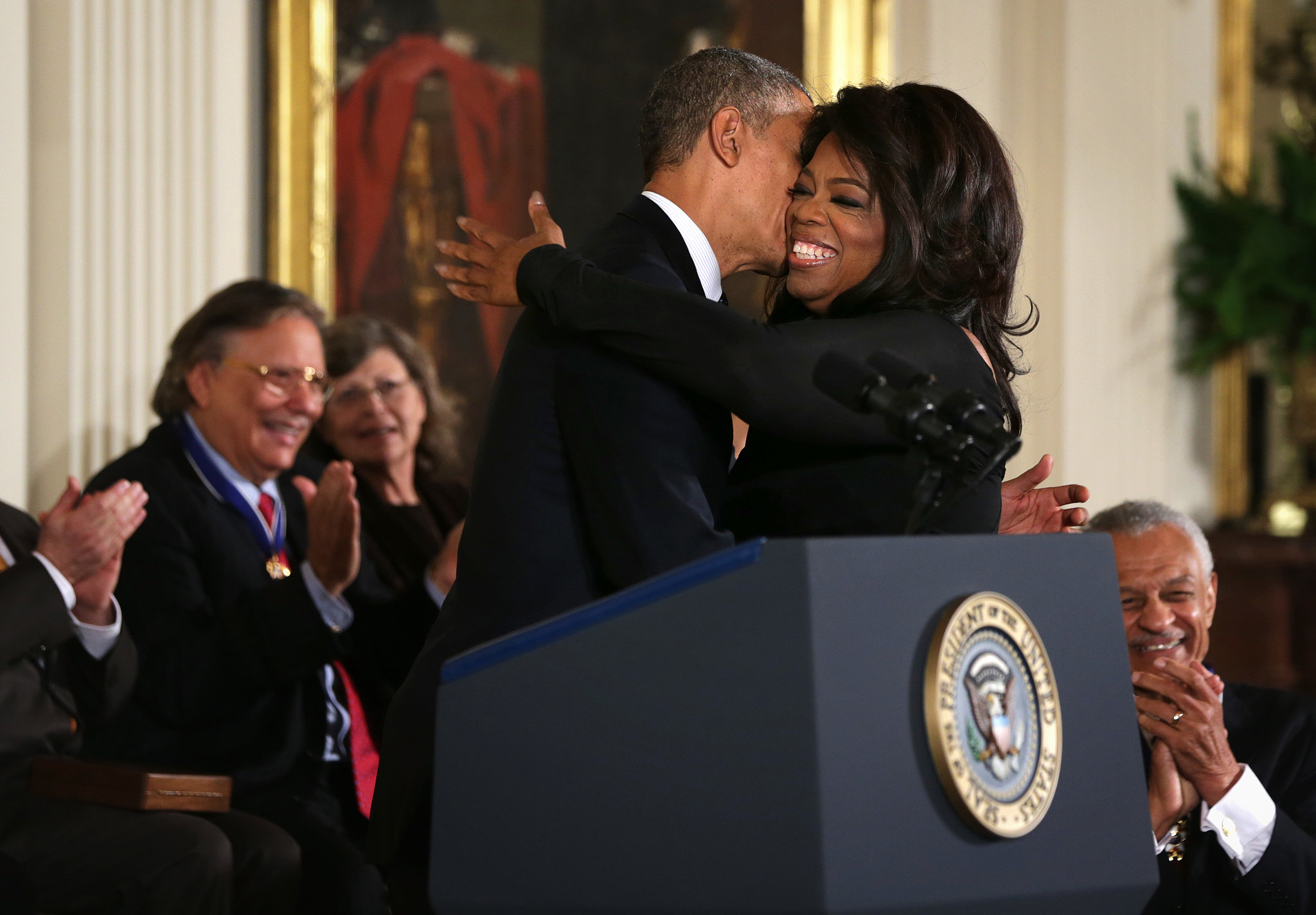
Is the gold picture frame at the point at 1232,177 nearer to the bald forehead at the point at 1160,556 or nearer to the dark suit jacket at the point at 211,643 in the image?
the bald forehead at the point at 1160,556

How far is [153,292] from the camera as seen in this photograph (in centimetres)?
460

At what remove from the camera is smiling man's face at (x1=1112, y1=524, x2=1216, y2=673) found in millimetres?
3289

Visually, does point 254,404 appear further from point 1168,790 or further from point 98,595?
point 1168,790

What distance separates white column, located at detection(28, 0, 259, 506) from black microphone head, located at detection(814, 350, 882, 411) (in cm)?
322

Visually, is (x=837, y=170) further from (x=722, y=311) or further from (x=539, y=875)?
(x=539, y=875)

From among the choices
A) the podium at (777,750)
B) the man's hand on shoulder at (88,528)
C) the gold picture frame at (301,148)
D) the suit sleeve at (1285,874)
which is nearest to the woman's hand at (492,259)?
the podium at (777,750)

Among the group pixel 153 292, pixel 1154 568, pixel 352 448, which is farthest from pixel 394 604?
pixel 1154 568

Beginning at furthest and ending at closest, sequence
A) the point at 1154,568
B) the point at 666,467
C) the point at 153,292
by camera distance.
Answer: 1. the point at 153,292
2. the point at 1154,568
3. the point at 666,467

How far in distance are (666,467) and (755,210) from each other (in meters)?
0.62

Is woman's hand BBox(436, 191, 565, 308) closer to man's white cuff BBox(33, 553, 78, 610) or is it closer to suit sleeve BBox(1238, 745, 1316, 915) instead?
man's white cuff BBox(33, 553, 78, 610)

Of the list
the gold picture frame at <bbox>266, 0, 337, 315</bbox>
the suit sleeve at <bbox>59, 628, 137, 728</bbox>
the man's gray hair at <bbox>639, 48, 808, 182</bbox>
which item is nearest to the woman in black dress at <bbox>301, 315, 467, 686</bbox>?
the gold picture frame at <bbox>266, 0, 337, 315</bbox>

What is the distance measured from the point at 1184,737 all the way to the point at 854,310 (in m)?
1.06

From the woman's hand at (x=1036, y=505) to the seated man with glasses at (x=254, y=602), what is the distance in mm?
1578

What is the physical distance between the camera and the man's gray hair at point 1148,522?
335cm
